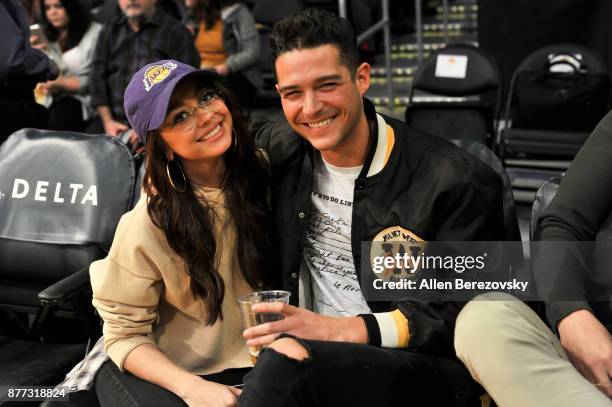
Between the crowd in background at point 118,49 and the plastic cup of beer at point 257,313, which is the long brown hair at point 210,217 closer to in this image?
the plastic cup of beer at point 257,313

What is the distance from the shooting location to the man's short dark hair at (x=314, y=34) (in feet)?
7.18

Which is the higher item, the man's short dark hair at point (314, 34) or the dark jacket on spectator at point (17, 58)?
the man's short dark hair at point (314, 34)

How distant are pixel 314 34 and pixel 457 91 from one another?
3148 mm

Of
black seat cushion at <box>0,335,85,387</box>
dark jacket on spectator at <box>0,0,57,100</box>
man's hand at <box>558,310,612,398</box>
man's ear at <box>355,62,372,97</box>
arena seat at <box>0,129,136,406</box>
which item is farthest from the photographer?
Result: dark jacket on spectator at <box>0,0,57,100</box>

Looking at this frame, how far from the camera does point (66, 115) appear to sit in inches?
200

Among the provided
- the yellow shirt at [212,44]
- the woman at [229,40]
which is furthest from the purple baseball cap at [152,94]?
the yellow shirt at [212,44]

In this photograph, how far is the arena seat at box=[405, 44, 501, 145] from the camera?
Result: 4.96 m

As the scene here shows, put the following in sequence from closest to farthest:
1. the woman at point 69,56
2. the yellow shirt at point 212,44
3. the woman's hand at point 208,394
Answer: the woman's hand at point 208,394 → the woman at point 69,56 → the yellow shirt at point 212,44

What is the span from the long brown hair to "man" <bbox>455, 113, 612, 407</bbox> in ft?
2.11

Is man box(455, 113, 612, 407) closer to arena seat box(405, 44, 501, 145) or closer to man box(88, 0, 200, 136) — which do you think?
arena seat box(405, 44, 501, 145)

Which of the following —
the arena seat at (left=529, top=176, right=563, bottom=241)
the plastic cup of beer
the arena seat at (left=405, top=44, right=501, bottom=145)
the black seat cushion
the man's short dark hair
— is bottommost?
the black seat cushion

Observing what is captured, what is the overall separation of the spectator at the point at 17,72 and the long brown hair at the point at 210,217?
170 centimetres

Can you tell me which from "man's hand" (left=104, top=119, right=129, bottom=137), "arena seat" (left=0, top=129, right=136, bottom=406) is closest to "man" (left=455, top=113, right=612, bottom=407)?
"arena seat" (left=0, top=129, right=136, bottom=406)

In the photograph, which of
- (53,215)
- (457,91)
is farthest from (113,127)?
(457,91)
